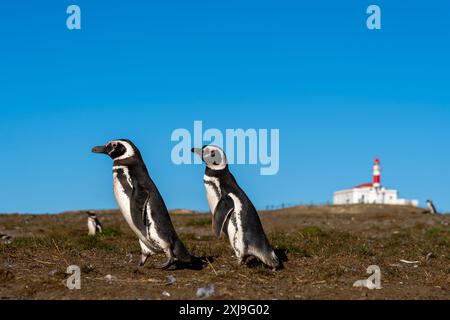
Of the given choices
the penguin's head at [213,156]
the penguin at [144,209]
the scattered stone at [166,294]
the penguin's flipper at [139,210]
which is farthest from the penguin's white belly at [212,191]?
the scattered stone at [166,294]

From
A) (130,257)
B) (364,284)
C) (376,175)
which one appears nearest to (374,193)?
(376,175)

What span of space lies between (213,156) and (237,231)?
4.47ft

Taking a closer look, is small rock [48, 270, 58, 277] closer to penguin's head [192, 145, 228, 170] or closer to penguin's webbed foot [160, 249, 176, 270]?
penguin's webbed foot [160, 249, 176, 270]

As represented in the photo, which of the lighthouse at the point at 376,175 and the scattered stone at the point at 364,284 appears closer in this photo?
the scattered stone at the point at 364,284

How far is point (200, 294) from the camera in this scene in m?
7.54

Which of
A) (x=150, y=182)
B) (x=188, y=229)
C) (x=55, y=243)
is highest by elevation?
(x=150, y=182)

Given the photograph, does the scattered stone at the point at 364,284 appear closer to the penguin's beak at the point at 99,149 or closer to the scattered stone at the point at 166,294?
the scattered stone at the point at 166,294

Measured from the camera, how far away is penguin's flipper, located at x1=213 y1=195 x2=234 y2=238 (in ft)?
32.9

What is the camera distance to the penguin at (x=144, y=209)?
9727 mm

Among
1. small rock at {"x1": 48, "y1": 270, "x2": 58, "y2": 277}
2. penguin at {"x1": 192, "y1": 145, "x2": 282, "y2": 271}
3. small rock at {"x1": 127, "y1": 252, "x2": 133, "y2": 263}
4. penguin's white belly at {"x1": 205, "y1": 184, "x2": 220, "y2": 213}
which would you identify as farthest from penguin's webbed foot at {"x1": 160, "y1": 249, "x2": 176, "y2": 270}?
small rock at {"x1": 48, "y1": 270, "x2": 58, "y2": 277}

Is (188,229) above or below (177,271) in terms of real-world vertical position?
below
